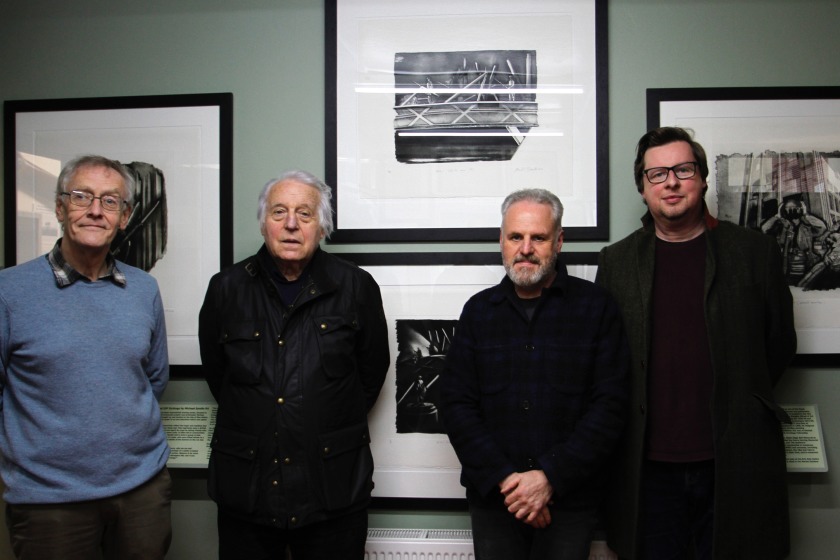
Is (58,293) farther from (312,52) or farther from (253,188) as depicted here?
(312,52)

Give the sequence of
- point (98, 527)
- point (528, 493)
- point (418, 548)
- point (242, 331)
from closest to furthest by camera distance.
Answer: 1. point (528, 493)
2. point (98, 527)
3. point (242, 331)
4. point (418, 548)

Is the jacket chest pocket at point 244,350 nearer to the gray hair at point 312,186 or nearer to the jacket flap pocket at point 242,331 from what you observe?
the jacket flap pocket at point 242,331

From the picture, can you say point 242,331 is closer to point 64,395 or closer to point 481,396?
point 64,395

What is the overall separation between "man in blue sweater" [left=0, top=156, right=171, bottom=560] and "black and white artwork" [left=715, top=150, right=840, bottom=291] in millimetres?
2110

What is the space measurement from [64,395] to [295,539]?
79cm

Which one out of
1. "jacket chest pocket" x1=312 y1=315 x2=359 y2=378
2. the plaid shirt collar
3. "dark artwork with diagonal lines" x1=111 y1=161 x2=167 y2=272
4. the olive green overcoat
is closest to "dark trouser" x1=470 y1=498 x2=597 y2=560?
the olive green overcoat

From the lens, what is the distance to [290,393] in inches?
66.2

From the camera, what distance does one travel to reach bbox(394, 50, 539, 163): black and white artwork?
213 cm

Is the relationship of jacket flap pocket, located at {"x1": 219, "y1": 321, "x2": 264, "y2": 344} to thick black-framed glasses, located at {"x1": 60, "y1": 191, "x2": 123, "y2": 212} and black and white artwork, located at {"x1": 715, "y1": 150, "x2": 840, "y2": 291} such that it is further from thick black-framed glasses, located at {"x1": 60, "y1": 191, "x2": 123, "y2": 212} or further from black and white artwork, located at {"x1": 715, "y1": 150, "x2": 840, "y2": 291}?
black and white artwork, located at {"x1": 715, "y1": 150, "x2": 840, "y2": 291}

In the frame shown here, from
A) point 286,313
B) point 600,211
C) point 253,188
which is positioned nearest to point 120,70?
point 253,188

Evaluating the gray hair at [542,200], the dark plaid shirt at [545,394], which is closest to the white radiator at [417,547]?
the dark plaid shirt at [545,394]

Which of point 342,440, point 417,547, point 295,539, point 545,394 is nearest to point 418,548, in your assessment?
point 417,547

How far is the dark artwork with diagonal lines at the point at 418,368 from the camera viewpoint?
7.02 ft

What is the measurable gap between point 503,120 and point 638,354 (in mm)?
1005
